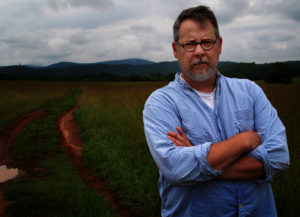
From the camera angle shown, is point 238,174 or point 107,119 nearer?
point 238,174

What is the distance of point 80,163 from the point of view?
17.9ft

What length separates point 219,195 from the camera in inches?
61.2

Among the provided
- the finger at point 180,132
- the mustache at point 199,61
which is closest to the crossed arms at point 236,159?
the finger at point 180,132

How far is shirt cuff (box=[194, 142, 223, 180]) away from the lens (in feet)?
4.80

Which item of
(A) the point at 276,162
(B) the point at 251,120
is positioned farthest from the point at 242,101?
(A) the point at 276,162

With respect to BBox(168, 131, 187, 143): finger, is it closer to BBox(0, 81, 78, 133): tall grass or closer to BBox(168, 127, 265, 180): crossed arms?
BBox(168, 127, 265, 180): crossed arms

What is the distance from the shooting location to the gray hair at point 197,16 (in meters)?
1.76

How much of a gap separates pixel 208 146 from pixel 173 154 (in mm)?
234

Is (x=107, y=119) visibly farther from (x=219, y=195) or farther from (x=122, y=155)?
(x=219, y=195)

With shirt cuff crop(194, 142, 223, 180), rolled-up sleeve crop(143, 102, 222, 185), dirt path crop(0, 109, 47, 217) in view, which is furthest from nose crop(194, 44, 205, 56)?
dirt path crop(0, 109, 47, 217)

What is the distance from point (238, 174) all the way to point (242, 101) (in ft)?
1.83

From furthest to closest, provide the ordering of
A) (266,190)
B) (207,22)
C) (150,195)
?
(150,195) < (207,22) < (266,190)

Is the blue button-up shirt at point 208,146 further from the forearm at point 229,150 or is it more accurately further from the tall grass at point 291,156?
the tall grass at point 291,156

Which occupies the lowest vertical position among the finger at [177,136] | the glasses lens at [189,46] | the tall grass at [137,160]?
the tall grass at [137,160]
